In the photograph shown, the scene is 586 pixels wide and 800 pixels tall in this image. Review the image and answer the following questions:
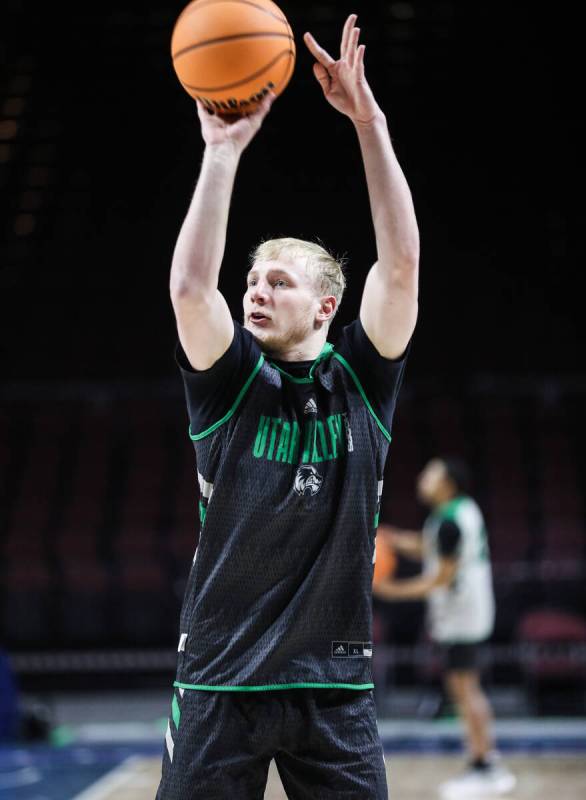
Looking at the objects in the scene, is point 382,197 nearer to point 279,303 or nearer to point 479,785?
point 279,303

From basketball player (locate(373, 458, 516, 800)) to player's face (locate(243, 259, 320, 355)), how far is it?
3.89 metres

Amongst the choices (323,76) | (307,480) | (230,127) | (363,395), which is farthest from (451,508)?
(230,127)

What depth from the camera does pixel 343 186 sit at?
1111cm

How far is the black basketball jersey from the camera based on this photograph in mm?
2125

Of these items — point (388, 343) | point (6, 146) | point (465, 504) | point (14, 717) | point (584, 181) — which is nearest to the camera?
point (388, 343)

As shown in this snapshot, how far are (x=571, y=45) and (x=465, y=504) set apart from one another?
294 inches

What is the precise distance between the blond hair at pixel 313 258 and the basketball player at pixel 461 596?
3.83 meters

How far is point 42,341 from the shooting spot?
11.4 metres

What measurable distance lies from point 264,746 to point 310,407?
723 millimetres

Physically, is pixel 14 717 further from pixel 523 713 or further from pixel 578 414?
pixel 578 414

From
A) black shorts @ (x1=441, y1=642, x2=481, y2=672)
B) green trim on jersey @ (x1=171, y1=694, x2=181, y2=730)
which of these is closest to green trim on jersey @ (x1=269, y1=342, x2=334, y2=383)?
green trim on jersey @ (x1=171, y1=694, x2=181, y2=730)

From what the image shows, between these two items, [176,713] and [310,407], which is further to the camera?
[310,407]

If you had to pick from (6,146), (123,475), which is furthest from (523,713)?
(6,146)

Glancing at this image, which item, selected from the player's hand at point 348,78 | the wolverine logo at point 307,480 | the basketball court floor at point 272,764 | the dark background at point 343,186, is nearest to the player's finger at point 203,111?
the player's hand at point 348,78
